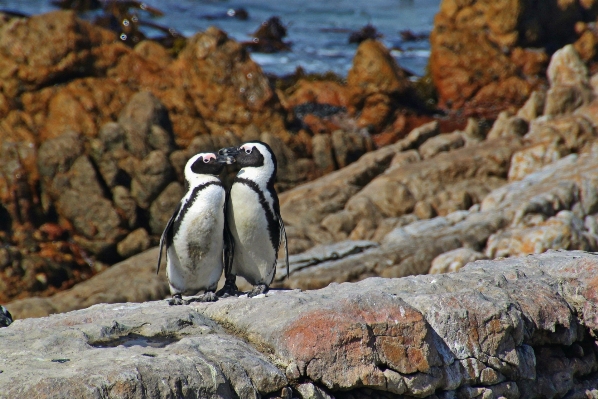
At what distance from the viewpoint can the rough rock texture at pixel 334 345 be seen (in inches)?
170

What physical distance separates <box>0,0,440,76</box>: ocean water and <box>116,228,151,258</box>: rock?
17077mm

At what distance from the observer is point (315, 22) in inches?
1811

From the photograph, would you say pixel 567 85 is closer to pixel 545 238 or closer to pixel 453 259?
pixel 545 238

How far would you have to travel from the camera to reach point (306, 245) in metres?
14.7

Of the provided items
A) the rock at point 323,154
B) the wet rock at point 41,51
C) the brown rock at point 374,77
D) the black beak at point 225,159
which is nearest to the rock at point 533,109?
the rock at point 323,154

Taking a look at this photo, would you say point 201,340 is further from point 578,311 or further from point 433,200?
point 433,200

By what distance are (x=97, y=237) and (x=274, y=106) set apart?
253 inches

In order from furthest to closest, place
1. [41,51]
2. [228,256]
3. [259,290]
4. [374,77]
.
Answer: [374,77] → [41,51] → [228,256] → [259,290]

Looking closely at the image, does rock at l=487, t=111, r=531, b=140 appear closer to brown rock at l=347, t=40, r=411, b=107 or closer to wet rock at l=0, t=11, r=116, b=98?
brown rock at l=347, t=40, r=411, b=107

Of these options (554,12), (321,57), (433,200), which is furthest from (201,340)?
(321,57)

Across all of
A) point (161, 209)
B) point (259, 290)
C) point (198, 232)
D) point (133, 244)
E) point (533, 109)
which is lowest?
point (133, 244)

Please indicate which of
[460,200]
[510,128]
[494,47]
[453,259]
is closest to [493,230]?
[453,259]

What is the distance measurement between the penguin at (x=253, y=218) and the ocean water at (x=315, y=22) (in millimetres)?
26334

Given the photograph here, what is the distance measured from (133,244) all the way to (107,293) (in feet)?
11.2
